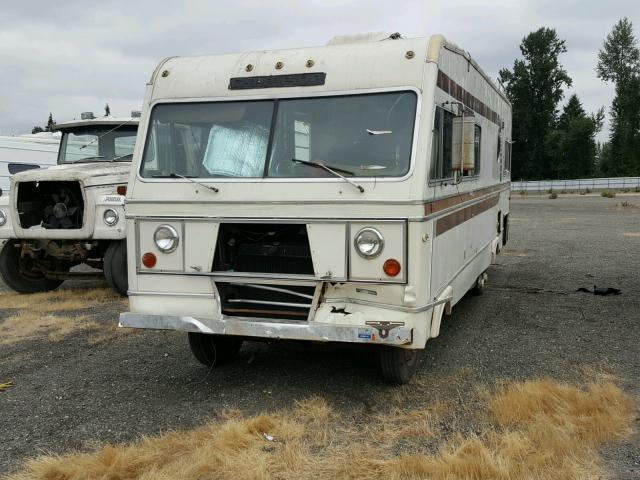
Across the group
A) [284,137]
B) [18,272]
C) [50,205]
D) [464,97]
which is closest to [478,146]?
[464,97]

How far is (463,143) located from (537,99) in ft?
229

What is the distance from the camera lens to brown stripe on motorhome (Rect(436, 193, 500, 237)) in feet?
16.8

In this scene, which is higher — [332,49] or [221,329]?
[332,49]

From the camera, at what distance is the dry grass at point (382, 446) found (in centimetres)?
366

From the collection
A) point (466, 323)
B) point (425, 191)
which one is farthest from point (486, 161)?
point (425, 191)

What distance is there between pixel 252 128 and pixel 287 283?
127cm

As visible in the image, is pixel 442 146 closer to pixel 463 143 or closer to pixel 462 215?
pixel 463 143

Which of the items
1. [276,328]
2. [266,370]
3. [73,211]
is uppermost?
[73,211]

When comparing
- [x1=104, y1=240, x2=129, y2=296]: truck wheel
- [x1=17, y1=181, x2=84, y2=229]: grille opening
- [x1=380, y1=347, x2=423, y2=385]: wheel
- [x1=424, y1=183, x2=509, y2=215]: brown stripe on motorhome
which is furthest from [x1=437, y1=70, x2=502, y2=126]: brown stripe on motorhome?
[x1=17, y1=181, x2=84, y2=229]: grille opening

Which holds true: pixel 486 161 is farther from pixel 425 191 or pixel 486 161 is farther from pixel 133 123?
pixel 133 123

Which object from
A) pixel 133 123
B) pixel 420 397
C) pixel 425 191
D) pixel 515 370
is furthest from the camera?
pixel 133 123

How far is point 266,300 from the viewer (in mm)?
4957

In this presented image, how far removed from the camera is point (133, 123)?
9.40 m

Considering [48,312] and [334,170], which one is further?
[48,312]
